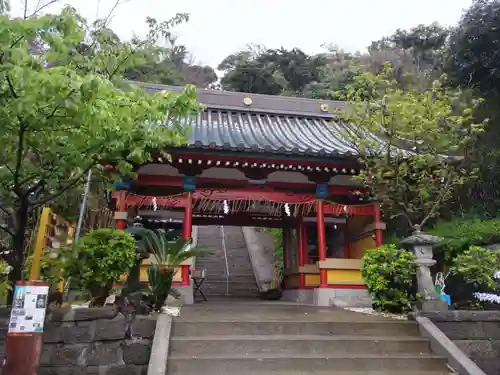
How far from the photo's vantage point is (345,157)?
8477 millimetres

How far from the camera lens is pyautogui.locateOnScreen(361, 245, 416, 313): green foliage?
6.71 metres

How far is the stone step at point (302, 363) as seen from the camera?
15.6ft

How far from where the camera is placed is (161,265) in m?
6.17

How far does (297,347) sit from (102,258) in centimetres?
273

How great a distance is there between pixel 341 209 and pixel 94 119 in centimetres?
657

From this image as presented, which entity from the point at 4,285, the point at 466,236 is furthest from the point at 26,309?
the point at 466,236

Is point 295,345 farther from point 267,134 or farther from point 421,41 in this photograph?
point 421,41

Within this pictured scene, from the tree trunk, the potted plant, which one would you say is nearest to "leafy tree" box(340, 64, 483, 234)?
the potted plant

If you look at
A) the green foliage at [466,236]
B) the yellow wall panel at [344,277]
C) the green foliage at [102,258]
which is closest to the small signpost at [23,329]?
the green foliage at [102,258]

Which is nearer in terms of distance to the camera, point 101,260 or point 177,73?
point 101,260

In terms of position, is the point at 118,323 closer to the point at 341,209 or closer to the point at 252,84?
the point at 341,209

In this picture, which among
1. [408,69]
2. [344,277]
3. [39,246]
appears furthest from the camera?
[408,69]

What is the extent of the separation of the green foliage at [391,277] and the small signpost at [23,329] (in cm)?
487

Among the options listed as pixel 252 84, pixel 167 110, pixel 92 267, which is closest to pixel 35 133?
pixel 167 110
